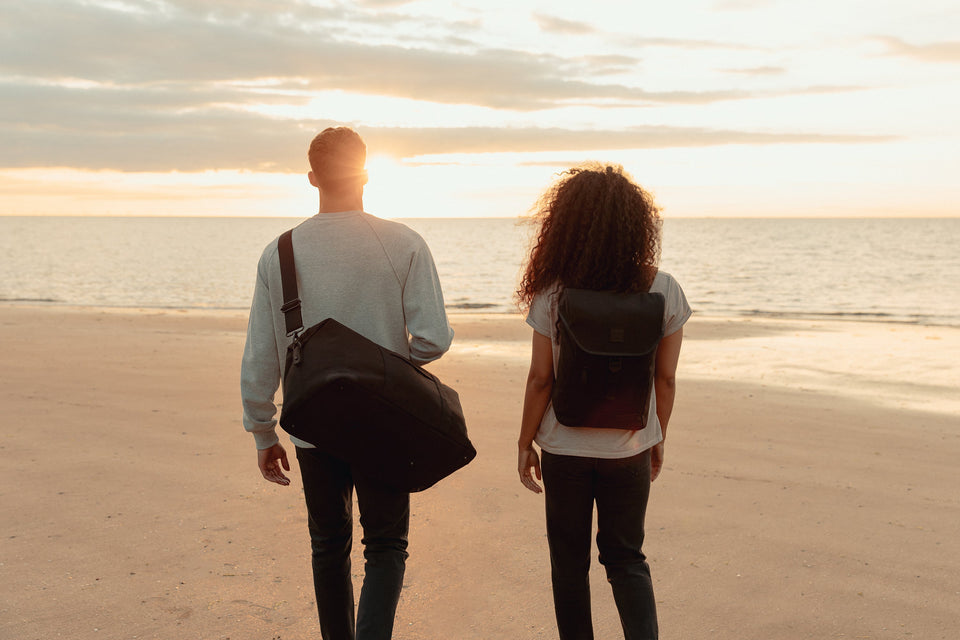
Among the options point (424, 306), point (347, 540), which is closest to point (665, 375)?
point (424, 306)

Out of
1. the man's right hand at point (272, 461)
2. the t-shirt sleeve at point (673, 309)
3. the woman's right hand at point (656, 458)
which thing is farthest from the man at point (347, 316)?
the woman's right hand at point (656, 458)

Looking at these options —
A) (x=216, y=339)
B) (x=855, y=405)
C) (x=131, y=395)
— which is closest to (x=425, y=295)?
(x=131, y=395)

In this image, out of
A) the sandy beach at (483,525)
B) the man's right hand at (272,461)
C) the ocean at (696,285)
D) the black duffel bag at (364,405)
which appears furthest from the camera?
the ocean at (696,285)

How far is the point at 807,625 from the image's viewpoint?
3385mm

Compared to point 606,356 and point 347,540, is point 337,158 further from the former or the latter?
point 347,540

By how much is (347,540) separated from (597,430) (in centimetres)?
95

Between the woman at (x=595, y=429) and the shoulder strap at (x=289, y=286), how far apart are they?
76cm

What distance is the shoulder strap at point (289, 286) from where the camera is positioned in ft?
7.96

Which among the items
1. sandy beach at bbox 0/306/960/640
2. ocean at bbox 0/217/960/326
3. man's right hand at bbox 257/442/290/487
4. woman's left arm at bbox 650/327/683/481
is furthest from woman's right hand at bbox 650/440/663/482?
ocean at bbox 0/217/960/326

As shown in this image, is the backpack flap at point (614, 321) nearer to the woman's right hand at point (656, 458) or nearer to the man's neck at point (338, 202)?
the woman's right hand at point (656, 458)

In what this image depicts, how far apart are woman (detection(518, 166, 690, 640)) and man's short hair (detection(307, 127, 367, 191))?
2.15ft

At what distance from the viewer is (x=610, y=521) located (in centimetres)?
252

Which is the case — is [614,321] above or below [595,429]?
above

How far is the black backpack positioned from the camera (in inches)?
93.4
